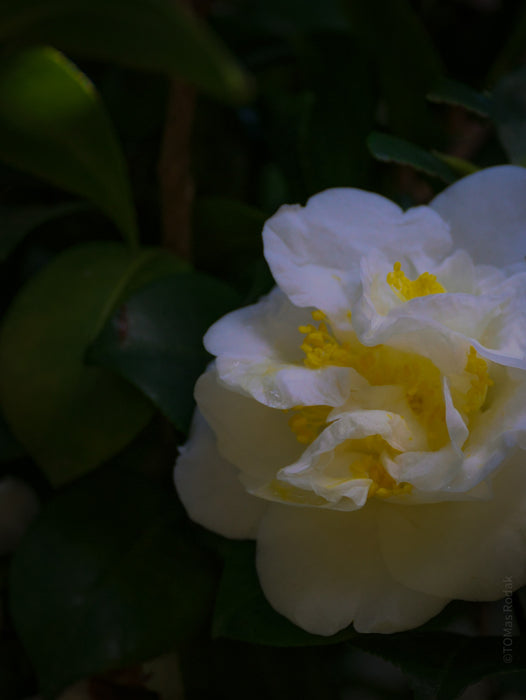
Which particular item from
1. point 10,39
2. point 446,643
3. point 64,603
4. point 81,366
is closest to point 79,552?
point 64,603

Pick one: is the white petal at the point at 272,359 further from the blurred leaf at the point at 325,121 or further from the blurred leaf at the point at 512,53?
the blurred leaf at the point at 512,53

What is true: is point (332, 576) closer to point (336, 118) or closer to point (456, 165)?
point (456, 165)

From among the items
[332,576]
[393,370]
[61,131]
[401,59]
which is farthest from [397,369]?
[401,59]

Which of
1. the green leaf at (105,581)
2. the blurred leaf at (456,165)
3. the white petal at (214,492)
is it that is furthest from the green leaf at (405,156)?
the green leaf at (105,581)

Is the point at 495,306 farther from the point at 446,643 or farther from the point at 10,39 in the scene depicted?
the point at 10,39

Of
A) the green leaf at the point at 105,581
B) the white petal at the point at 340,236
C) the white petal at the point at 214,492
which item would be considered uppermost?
the white petal at the point at 340,236
